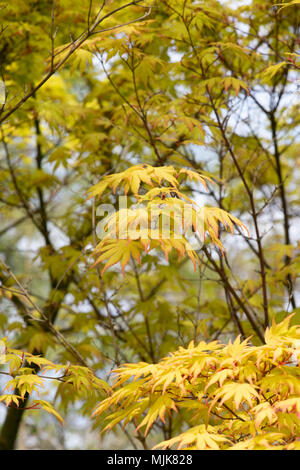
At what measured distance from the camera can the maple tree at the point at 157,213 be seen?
5.35ft

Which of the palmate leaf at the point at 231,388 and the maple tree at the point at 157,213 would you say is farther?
the maple tree at the point at 157,213

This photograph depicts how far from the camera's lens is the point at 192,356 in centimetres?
161

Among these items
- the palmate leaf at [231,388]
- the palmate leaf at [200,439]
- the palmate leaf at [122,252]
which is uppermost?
the palmate leaf at [122,252]

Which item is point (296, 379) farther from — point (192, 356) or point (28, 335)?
point (28, 335)

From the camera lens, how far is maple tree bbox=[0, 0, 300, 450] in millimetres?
1630

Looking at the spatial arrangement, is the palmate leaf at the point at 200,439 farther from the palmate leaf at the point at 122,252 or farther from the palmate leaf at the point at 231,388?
the palmate leaf at the point at 122,252

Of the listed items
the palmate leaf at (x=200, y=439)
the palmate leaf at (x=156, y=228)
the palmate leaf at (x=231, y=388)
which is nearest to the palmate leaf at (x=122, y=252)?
the palmate leaf at (x=156, y=228)

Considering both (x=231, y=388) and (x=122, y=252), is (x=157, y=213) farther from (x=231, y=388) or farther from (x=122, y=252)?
(x=231, y=388)

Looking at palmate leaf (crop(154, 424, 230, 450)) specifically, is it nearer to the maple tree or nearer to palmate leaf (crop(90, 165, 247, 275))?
the maple tree

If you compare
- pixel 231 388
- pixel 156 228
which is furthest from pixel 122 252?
pixel 231 388

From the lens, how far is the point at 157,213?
1675mm
